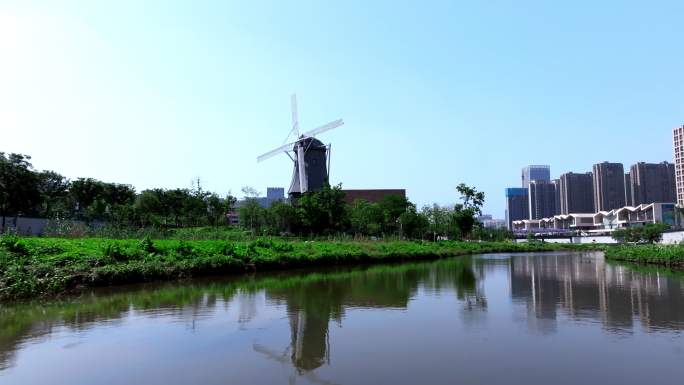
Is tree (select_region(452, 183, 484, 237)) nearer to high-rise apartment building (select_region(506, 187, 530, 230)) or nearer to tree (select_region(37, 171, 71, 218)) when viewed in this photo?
tree (select_region(37, 171, 71, 218))

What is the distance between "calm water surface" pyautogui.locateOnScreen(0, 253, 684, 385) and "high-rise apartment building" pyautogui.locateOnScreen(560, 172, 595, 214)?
5882 inches

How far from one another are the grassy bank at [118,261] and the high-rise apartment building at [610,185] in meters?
135

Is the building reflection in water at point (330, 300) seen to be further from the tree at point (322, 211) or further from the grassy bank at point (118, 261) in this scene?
the tree at point (322, 211)

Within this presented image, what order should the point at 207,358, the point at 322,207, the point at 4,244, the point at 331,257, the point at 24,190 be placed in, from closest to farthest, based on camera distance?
the point at 207,358
the point at 4,244
the point at 331,257
the point at 24,190
the point at 322,207

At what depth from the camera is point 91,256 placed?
16641 millimetres

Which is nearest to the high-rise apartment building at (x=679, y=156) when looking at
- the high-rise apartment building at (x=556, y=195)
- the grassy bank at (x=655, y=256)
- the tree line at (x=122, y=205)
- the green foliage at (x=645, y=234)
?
the green foliage at (x=645, y=234)

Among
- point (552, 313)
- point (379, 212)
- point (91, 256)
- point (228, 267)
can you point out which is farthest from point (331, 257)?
point (379, 212)

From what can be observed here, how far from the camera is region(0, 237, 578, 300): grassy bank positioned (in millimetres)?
13742

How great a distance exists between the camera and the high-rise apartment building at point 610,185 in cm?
13812

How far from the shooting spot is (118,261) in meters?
17.2

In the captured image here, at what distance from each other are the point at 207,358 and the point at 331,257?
68.7 feet

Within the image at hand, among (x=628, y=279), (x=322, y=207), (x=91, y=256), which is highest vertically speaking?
(x=322, y=207)

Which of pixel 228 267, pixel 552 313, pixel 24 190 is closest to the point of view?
pixel 552 313

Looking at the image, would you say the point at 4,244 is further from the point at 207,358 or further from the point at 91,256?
the point at 207,358
